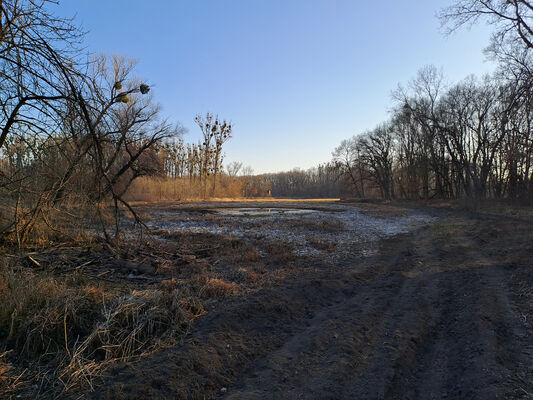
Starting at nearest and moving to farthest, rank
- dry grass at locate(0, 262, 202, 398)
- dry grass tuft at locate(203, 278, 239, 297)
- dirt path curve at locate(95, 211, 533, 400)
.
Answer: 1. dirt path curve at locate(95, 211, 533, 400)
2. dry grass at locate(0, 262, 202, 398)
3. dry grass tuft at locate(203, 278, 239, 297)

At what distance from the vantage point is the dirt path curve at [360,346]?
3.10 metres

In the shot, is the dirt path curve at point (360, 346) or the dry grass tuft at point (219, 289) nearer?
the dirt path curve at point (360, 346)

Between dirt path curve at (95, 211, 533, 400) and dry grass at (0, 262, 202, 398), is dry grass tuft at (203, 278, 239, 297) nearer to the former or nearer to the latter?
dirt path curve at (95, 211, 533, 400)

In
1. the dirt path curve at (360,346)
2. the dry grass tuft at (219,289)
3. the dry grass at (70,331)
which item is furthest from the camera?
the dry grass tuft at (219,289)

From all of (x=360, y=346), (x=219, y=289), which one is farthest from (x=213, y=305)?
(x=360, y=346)

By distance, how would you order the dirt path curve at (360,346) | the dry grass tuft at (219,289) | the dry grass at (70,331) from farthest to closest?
the dry grass tuft at (219,289) → the dry grass at (70,331) → the dirt path curve at (360,346)

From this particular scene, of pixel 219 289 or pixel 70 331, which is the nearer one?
pixel 70 331

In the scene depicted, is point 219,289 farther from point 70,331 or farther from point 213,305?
point 70,331

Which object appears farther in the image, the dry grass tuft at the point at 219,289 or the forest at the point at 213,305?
the dry grass tuft at the point at 219,289

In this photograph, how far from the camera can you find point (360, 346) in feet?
13.1

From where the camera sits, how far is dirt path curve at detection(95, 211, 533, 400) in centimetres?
310

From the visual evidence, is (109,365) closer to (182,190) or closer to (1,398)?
(1,398)

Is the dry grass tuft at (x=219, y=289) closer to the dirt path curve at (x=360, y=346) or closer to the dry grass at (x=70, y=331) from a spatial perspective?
the dirt path curve at (x=360, y=346)

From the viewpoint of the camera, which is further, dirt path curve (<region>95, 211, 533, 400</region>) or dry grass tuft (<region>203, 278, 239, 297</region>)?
dry grass tuft (<region>203, 278, 239, 297</region>)
